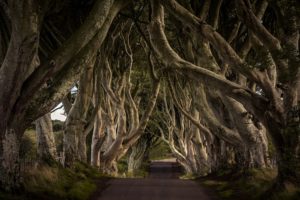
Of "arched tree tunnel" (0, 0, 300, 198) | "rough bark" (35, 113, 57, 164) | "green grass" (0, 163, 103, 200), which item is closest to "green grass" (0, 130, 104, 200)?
"green grass" (0, 163, 103, 200)

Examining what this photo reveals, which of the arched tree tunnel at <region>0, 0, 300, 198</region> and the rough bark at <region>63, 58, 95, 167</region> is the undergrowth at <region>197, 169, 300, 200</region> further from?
the rough bark at <region>63, 58, 95, 167</region>

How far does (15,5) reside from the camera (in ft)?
28.4

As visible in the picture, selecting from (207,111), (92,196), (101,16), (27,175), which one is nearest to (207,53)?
(207,111)

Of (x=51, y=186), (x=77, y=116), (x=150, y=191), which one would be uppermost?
(x=77, y=116)

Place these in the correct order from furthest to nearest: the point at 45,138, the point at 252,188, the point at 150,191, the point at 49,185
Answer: the point at 45,138, the point at 150,191, the point at 252,188, the point at 49,185

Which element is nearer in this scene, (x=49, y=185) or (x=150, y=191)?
(x=49, y=185)

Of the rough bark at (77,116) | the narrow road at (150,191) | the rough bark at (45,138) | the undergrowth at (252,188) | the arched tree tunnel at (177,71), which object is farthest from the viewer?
the rough bark at (77,116)

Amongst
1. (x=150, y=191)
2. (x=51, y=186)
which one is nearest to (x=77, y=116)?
(x=150, y=191)

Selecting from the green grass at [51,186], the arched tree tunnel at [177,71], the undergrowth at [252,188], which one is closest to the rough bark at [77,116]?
the arched tree tunnel at [177,71]

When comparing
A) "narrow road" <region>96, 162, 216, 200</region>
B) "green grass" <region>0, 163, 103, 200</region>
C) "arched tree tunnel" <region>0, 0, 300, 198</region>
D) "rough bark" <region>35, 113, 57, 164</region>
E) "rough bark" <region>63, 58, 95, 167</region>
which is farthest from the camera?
"rough bark" <region>63, 58, 95, 167</region>

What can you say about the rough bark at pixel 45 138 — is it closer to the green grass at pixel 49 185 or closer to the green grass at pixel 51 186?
the green grass at pixel 49 185

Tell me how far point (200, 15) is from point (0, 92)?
7.16 m

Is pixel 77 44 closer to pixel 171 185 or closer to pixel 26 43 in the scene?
pixel 26 43

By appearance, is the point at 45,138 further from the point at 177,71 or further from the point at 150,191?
the point at 177,71
